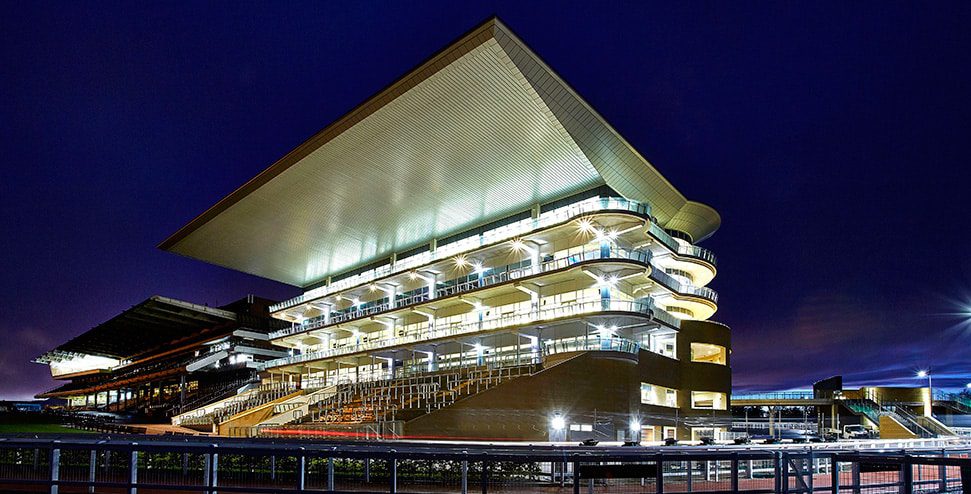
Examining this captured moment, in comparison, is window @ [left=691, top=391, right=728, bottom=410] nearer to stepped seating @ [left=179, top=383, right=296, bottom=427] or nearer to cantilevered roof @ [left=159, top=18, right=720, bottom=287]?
cantilevered roof @ [left=159, top=18, right=720, bottom=287]

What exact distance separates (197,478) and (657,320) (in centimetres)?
3766

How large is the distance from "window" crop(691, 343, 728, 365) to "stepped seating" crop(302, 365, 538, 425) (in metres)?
19.3

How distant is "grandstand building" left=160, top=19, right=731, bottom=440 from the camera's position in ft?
128

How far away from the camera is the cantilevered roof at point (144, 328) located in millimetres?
89812

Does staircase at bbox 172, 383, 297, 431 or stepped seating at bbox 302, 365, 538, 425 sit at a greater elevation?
stepped seating at bbox 302, 365, 538, 425

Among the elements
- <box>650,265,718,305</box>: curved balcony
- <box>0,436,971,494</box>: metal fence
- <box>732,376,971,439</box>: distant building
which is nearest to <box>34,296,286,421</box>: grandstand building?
Answer: <box>650,265,718,305</box>: curved balcony

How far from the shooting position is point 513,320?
160 ft

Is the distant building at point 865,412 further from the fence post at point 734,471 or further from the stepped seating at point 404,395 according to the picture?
the fence post at point 734,471

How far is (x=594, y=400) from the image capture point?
135 feet

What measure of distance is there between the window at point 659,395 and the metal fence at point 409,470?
3424 centimetres

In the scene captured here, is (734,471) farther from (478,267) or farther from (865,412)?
(865,412)

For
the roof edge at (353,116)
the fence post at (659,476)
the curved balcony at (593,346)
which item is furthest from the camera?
the curved balcony at (593,346)

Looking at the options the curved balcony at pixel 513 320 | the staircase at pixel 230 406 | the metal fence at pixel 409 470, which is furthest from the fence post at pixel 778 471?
the staircase at pixel 230 406

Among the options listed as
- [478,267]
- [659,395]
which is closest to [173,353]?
[478,267]
